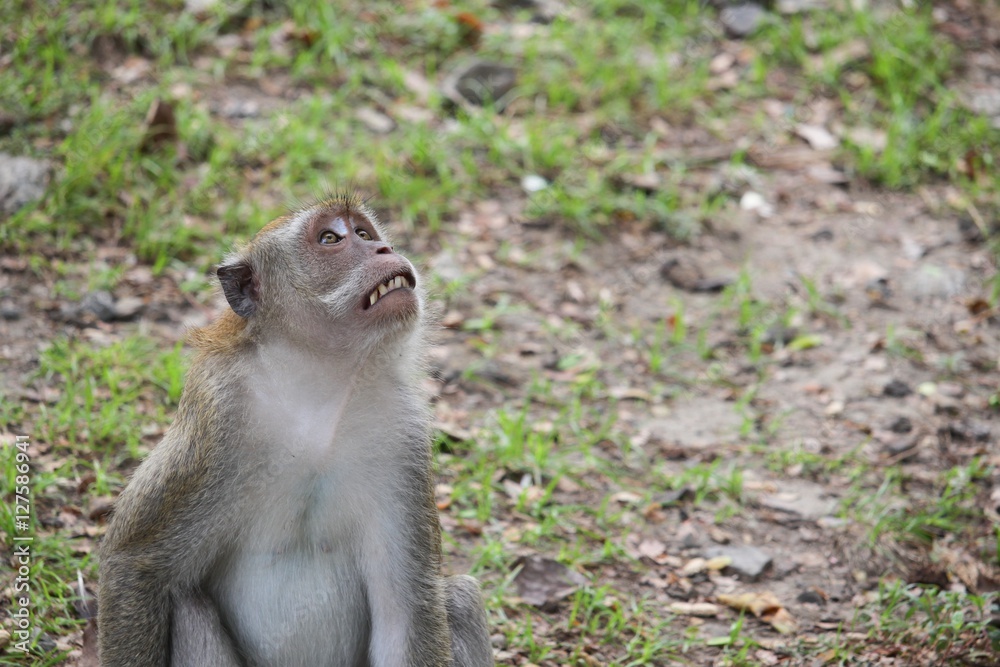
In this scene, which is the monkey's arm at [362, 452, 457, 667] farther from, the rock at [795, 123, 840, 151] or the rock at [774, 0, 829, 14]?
the rock at [774, 0, 829, 14]

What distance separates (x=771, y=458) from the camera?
5.03 m

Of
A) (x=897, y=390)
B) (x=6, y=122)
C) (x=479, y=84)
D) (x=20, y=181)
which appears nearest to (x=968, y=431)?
(x=897, y=390)

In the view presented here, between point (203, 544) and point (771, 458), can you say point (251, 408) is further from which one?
point (771, 458)

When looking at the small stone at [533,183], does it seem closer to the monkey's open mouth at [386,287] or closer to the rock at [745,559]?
the rock at [745,559]

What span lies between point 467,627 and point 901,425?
9.00 feet

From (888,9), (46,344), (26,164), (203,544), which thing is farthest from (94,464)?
(888,9)

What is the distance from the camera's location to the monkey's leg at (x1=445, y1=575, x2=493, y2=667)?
10.5ft

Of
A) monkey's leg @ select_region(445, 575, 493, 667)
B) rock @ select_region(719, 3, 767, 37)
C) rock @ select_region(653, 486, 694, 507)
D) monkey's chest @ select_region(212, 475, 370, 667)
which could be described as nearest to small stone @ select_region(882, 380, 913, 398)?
rock @ select_region(653, 486, 694, 507)

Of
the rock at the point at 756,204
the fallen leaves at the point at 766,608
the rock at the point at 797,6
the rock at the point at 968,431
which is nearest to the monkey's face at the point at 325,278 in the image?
the fallen leaves at the point at 766,608

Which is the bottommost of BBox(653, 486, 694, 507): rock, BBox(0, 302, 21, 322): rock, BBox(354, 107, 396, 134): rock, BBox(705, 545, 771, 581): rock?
BBox(653, 486, 694, 507): rock

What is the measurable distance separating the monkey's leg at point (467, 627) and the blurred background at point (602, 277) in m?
0.63

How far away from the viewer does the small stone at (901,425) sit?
5168 mm

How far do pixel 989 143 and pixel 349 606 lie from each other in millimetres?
5497

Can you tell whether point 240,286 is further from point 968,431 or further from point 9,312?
point 968,431
